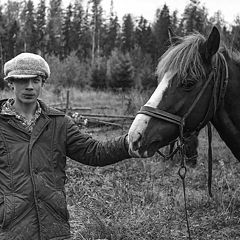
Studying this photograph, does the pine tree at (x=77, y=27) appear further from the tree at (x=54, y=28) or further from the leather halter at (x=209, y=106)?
the leather halter at (x=209, y=106)

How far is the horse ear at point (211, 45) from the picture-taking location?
235 cm

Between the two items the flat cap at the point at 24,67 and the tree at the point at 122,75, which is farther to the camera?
the tree at the point at 122,75

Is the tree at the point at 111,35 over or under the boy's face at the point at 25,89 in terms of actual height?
over

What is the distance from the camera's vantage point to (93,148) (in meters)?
2.32

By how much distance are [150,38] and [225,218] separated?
39.9 meters

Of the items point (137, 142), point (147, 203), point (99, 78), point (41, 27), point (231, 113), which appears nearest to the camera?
point (137, 142)

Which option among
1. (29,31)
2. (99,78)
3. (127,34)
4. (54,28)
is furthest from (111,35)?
(99,78)

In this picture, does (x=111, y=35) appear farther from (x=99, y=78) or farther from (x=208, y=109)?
(x=208, y=109)

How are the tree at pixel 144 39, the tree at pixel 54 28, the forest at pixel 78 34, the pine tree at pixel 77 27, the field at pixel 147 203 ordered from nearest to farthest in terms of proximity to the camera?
the field at pixel 147 203 < the forest at pixel 78 34 < the tree at pixel 144 39 < the tree at pixel 54 28 < the pine tree at pixel 77 27

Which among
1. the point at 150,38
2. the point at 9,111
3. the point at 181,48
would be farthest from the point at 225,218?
the point at 150,38

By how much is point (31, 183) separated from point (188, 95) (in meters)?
1.18

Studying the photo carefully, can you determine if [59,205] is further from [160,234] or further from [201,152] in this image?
[201,152]

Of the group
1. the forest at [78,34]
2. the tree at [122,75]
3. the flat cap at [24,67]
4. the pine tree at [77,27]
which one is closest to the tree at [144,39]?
the forest at [78,34]

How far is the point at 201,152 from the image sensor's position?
8.23 metres
